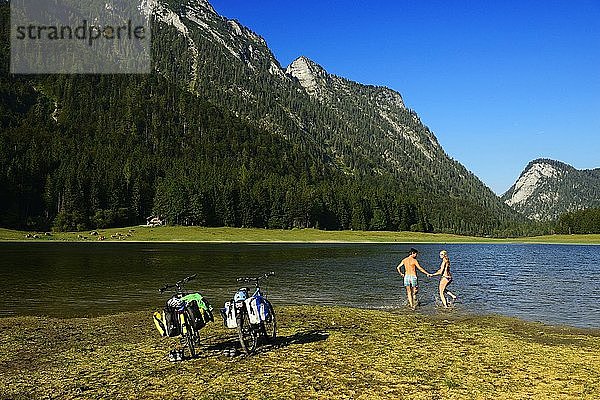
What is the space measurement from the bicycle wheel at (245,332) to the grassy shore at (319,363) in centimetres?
32

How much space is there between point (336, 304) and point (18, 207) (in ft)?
477

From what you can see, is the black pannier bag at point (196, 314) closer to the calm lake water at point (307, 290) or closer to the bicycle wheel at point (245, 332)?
the bicycle wheel at point (245, 332)

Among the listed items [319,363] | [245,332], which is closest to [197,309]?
[245,332]

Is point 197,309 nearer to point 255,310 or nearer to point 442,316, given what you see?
point 255,310

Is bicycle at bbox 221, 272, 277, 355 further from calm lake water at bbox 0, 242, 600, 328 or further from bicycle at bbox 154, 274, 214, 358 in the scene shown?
calm lake water at bbox 0, 242, 600, 328

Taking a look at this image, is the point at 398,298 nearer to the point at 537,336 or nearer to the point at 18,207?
the point at 537,336

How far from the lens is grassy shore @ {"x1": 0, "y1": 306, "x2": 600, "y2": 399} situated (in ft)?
37.2

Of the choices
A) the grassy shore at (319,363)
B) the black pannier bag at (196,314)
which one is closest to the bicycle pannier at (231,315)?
the black pannier bag at (196,314)

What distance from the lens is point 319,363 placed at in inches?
542

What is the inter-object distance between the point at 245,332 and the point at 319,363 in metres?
2.56

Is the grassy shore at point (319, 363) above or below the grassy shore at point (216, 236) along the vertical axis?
below

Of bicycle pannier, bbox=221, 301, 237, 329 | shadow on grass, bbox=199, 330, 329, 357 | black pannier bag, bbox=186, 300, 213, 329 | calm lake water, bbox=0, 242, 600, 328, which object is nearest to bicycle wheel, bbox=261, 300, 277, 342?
shadow on grass, bbox=199, 330, 329, 357

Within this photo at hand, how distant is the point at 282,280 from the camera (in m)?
39.9

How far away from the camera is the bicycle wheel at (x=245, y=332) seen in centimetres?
1477
